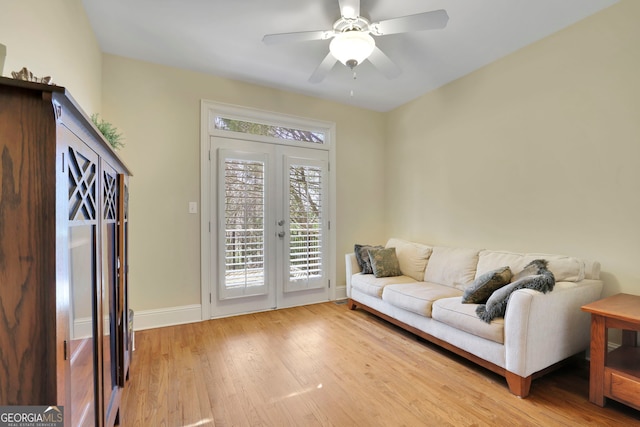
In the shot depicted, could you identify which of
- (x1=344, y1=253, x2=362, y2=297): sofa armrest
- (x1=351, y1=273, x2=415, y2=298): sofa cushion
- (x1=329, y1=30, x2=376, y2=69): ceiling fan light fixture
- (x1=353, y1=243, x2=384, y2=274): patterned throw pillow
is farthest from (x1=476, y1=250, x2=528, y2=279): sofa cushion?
(x1=329, y1=30, x2=376, y2=69): ceiling fan light fixture

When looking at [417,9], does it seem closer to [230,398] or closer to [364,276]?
[364,276]

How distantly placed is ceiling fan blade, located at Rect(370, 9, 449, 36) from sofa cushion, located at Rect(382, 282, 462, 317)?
2094 mm

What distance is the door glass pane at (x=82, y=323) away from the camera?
34.0 inches

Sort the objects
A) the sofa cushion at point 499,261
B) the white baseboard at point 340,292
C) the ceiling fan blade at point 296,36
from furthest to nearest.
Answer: the white baseboard at point 340,292, the sofa cushion at point 499,261, the ceiling fan blade at point 296,36

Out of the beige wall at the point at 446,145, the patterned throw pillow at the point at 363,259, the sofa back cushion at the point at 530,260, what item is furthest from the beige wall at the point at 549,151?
the patterned throw pillow at the point at 363,259

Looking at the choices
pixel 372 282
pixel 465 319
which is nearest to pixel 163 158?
pixel 372 282

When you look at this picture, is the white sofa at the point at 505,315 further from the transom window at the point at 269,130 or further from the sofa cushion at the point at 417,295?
the transom window at the point at 269,130

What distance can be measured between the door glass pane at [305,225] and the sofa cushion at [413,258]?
105cm

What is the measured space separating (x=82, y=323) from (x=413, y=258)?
3098mm

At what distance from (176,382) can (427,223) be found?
10.3ft

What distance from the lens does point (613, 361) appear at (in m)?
1.84

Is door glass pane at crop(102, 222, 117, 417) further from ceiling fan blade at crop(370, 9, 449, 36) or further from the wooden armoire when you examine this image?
ceiling fan blade at crop(370, 9, 449, 36)

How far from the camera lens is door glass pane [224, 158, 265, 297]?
3.29 m

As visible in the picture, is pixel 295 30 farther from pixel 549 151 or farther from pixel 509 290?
pixel 509 290
